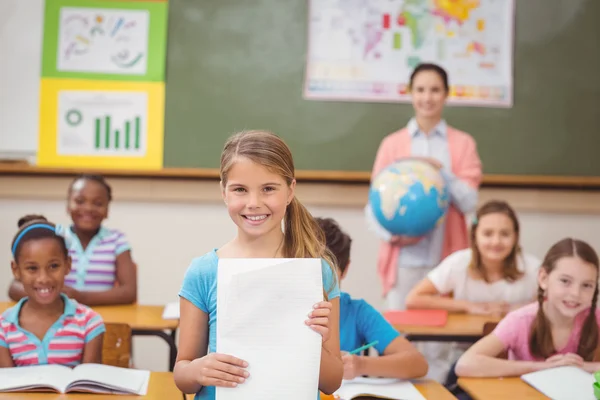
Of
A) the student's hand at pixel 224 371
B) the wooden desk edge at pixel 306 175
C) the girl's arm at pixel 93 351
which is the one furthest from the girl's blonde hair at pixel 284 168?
the wooden desk edge at pixel 306 175

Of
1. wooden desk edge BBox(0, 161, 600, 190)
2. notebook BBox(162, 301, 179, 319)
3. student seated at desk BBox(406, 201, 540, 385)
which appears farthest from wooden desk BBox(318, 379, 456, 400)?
wooden desk edge BBox(0, 161, 600, 190)

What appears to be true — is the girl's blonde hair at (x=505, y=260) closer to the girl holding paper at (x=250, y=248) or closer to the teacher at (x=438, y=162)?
the teacher at (x=438, y=162)

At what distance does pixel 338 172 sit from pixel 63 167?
1.51 metres

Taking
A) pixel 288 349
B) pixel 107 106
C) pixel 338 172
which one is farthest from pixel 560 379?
pixel 107 106

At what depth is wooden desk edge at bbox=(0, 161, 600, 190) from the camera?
13.8ft

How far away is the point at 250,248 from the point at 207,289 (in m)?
0.11

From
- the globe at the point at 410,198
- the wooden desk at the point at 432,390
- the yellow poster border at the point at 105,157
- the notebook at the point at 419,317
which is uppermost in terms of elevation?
the yellow poster border at the point at 105,157

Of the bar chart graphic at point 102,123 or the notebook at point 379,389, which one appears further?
the bar chart graphic at point 102,123

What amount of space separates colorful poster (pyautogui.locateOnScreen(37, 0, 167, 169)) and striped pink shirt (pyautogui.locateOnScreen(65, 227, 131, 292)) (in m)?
1.08

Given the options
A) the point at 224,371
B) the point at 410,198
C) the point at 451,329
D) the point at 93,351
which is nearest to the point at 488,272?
the point at 410,198

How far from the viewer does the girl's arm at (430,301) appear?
3.00 metres

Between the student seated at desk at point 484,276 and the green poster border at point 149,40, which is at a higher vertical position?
the green poster border at point 149,40

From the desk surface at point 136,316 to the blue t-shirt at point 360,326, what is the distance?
0.73 m

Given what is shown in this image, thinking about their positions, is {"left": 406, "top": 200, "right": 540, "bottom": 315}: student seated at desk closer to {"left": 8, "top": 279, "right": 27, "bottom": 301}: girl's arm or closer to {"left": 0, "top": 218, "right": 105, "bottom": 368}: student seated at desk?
{"left": 0, "top": 218, "right": 105, "bottom": 368}: student seated at desk
